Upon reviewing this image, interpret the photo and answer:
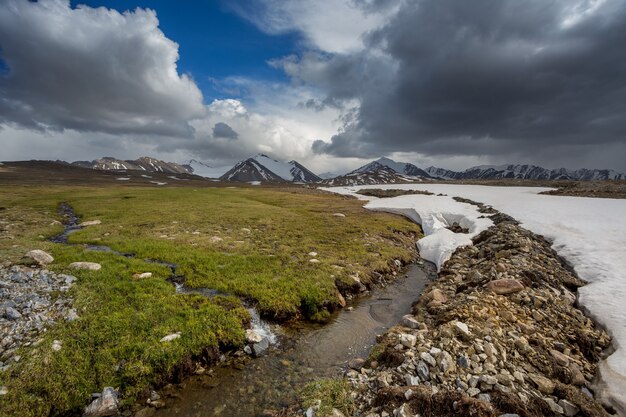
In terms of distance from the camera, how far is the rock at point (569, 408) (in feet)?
22.8

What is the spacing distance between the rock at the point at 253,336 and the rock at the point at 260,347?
0.21 meters

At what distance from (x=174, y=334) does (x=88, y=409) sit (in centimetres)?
327

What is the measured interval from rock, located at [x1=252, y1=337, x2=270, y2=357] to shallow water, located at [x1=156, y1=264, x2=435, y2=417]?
0.88ft

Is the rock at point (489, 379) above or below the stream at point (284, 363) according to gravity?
above

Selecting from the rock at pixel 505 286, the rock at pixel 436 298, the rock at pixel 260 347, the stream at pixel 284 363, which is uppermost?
the rock at pixel 505 286

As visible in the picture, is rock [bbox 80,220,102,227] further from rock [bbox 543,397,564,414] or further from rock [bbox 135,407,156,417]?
rock [bbox 543,397,564,414]

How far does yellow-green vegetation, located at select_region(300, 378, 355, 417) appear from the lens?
819cm

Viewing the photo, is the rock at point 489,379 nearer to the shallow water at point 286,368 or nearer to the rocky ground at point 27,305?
the shallow water at point 286,368

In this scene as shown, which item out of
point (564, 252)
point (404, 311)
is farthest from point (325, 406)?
point (564, 252)

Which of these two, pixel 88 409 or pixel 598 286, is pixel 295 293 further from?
pixel 598 286

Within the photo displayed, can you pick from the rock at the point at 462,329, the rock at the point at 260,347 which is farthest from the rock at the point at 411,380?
the rock at the point at 260,347

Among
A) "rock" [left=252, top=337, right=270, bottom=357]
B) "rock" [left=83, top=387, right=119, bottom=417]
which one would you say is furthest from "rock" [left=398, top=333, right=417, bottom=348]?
"rock" [left=83, top=387, right=119, bottom=417]

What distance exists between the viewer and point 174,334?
449 inches

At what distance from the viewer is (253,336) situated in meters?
12.4
